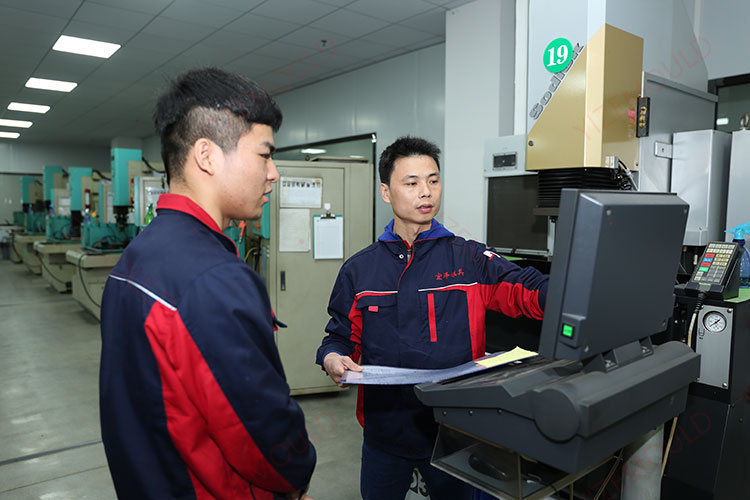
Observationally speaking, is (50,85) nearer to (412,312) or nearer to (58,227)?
(58,227)

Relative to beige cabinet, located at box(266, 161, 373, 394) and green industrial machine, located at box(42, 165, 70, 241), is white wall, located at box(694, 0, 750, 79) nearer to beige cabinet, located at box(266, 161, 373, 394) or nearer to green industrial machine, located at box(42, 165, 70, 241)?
beige cabinet, located at box(266, 161, 373, 394)

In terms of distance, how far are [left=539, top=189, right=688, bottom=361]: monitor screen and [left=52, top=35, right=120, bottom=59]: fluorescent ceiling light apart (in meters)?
5.62

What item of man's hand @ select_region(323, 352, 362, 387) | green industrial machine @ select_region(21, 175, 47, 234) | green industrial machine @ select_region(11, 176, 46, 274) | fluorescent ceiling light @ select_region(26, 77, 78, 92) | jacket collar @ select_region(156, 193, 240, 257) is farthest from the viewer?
green industrial machine @ select_region(21, 175, 47, 234)

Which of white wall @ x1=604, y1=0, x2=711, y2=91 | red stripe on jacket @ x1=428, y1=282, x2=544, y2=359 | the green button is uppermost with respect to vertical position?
white wall @ x1=604, y1=0, x2=711, y2=91

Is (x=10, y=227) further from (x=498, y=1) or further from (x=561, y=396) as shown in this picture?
(x=561, y=396)

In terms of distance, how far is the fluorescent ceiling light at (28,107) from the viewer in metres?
8.15

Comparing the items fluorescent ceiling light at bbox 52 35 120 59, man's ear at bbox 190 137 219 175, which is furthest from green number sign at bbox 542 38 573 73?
fluorescent ceiling light at bbox 52 35 120 59

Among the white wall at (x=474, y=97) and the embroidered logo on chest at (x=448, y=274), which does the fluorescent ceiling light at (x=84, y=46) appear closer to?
the white wall at (x=474, y=97)

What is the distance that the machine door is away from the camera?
11.5ft

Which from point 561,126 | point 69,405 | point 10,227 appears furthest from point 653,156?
point 10,227

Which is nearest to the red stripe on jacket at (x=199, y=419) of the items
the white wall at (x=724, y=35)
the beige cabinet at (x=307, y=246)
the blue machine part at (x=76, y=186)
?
the beige cabinet at (x=307, y=246)

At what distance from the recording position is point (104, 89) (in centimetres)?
708

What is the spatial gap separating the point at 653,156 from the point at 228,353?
6.74ft

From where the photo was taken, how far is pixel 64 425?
3.30 metres
